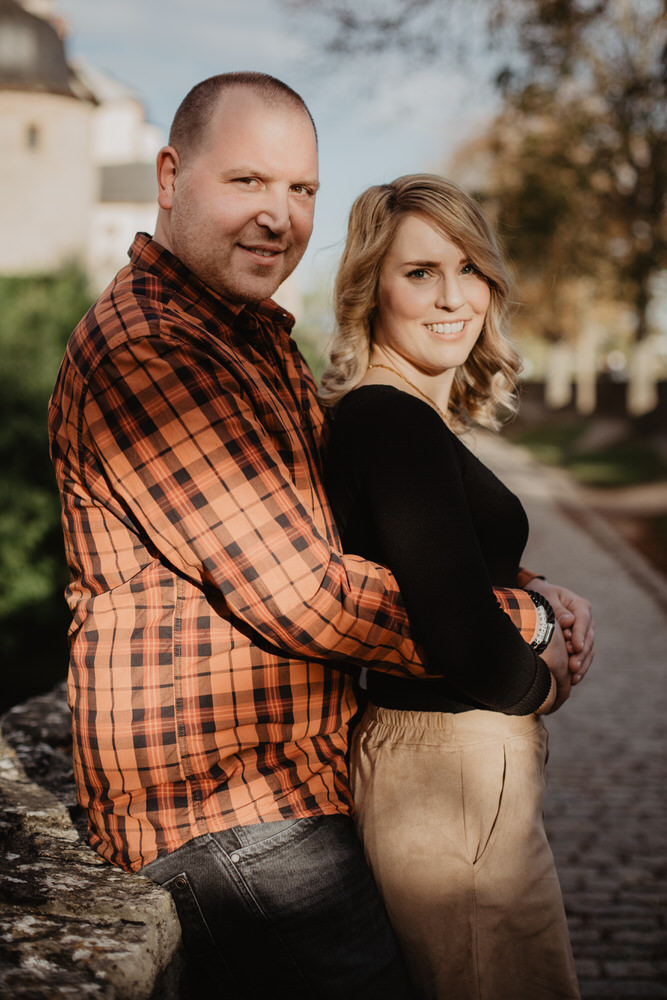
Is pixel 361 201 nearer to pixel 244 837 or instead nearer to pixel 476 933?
pixel 244 837

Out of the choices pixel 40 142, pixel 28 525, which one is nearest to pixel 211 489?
pixel 28 525

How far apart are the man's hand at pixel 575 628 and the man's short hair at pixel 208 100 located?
1.30m

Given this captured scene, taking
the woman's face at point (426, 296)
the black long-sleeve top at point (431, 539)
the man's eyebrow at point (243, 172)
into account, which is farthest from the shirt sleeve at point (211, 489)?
the woman's face at point (426, 296)

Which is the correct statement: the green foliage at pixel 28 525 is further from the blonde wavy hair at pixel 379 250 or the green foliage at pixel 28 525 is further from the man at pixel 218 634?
the man at pixel 218 634

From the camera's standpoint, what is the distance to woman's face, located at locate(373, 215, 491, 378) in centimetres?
240

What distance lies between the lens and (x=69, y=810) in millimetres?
2352

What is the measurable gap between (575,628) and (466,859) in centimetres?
59

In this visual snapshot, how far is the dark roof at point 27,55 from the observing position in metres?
45.4

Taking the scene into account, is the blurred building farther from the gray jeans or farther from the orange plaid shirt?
the gray jeans

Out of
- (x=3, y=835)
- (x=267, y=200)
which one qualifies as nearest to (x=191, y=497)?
(x=267, y=200)

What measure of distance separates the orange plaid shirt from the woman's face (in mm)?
621

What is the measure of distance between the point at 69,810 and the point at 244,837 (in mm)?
764

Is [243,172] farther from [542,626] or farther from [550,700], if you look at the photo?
[550,700]

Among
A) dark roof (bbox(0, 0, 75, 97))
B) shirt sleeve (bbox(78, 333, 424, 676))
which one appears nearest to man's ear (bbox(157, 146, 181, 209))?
shirt sleeve (bbox(78, 333, 424, 676))
